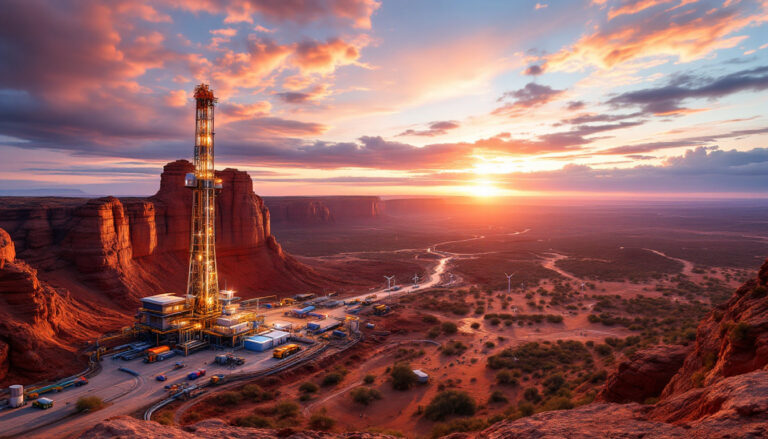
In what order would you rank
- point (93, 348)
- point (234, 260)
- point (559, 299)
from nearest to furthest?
point (93, 348), point (559, 299), point (234, 260)

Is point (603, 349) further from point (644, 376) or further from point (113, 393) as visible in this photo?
point (113, 393)

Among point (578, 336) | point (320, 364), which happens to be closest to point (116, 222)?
point (320, 364)

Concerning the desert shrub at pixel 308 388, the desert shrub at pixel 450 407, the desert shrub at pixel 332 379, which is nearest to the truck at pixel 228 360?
the desert shrub at pixel 308 388

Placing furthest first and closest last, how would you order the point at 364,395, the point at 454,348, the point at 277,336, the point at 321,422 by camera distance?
the point at 277,336, the point at 454,348, the point at 364,395, the point at 321,422

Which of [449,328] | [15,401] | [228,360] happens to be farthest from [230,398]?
[449,328]

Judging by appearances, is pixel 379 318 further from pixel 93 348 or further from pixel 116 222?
pixel 116 222

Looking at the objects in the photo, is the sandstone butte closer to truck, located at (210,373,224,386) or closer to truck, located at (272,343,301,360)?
truck, located at (210,373,224,386)
